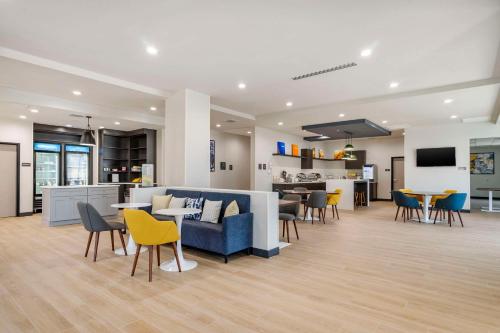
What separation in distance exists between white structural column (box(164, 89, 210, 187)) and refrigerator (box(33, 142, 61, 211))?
5.33 meters

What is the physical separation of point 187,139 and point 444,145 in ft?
29.1

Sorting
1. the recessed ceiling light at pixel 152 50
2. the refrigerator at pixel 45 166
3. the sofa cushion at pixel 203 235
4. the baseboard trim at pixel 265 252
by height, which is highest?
the recessed ceiling light at pixel 152 50

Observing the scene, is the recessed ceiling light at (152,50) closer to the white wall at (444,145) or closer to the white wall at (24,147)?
the white wall at (24,147)

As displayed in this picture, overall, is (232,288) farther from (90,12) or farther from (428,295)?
(90,12)

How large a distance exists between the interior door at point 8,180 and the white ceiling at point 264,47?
3.32 metres

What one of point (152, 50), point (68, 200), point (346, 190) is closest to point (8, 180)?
point (68, 200)

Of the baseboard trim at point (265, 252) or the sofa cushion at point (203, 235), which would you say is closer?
the sofa cushion at point (203, 235)

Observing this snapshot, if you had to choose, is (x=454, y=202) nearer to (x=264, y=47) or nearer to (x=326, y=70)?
(x=326, y=70)

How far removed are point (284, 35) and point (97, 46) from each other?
8.75 feet

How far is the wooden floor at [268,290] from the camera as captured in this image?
2.44 m

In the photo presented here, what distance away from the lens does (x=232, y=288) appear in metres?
3.15

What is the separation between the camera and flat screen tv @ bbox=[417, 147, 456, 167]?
30.9ft

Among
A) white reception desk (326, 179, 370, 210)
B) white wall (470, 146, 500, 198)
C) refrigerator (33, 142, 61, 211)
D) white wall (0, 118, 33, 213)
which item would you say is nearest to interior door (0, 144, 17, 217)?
white wall (0, 118, 33, 213)

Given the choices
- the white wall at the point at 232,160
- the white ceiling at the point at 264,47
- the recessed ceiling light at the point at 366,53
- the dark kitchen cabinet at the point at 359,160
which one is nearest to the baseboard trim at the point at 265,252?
the white ceiling at the point at 264,47
